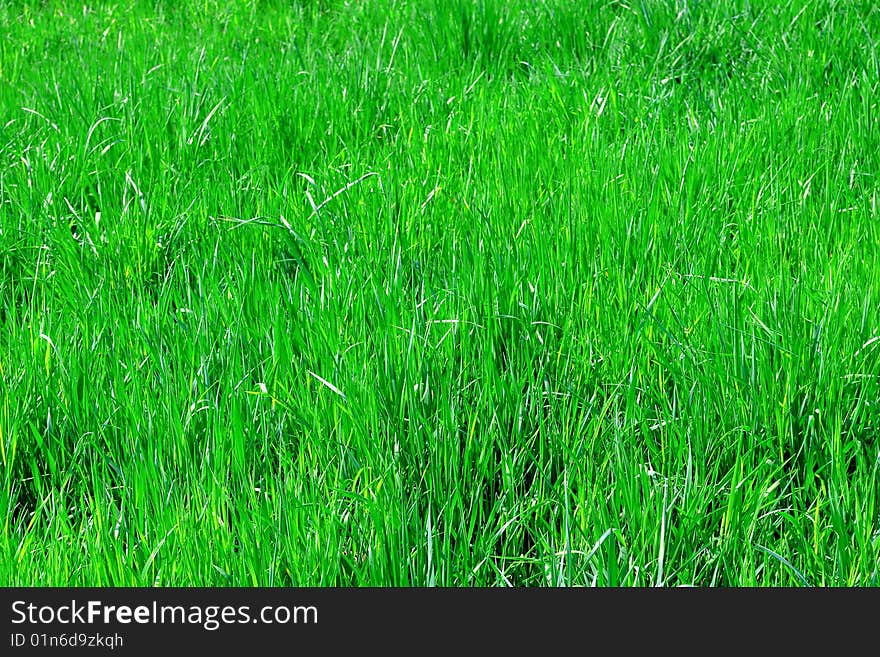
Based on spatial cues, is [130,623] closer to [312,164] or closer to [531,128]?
[312,164]

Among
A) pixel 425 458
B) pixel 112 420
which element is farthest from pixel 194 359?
pixel 425 458

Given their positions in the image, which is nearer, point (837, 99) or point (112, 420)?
point (112, 420)

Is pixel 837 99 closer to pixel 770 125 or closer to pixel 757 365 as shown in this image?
pixel 770 125

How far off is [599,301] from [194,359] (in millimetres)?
822

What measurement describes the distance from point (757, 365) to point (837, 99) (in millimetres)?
1509

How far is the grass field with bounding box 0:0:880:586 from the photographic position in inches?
56.1

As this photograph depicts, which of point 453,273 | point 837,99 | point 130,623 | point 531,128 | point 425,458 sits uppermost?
point 837,99

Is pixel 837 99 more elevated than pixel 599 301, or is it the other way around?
pixel 837 99

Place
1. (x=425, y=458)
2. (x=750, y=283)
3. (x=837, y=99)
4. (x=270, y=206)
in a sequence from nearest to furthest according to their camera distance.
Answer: (x=425, y=458) → (x=750, y=283) → (x=270, y=206) → (x=837, y=99)

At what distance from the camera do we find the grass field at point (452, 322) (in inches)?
56.1

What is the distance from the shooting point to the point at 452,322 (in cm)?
181

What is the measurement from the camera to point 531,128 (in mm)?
2721

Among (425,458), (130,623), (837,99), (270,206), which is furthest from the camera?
(837,99)

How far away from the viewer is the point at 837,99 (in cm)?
279
